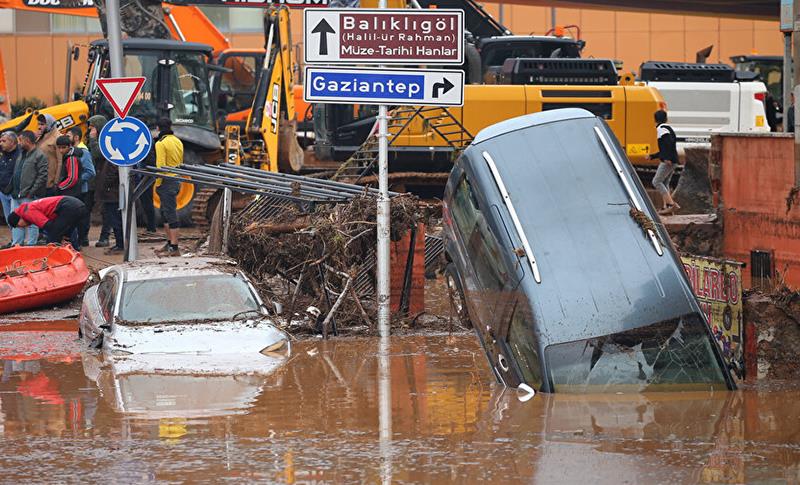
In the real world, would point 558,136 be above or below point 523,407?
above

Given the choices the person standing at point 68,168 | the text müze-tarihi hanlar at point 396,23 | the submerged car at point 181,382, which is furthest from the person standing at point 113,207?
the submerged car at point 181,382

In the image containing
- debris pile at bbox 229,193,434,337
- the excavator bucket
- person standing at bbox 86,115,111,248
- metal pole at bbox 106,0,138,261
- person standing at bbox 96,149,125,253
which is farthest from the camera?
the excavator bucket

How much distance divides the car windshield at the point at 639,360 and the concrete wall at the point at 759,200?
357 cm

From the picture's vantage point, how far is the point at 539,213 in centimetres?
1032

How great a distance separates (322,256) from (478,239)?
3.44m

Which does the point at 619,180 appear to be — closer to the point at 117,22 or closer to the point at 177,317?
the point at 177,317

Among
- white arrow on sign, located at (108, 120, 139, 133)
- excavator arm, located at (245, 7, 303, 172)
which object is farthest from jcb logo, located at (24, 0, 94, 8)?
white arrow on sign, located at (108, 120, 139, 133)

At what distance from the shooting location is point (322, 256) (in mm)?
13930

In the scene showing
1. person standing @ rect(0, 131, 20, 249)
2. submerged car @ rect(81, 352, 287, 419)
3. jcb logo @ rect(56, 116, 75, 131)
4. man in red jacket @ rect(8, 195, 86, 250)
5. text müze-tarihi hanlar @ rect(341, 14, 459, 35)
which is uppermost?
text müze-tarihi hanlar @ rect(341, 14, 459, 35)

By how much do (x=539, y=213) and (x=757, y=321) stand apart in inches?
76.2

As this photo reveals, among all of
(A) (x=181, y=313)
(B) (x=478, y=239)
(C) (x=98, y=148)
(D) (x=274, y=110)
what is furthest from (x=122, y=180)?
(B) (x=478, y=239)

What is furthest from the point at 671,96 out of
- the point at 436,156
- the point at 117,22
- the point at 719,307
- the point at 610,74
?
the point at 719,307

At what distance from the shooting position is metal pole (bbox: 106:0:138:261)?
54.3ft

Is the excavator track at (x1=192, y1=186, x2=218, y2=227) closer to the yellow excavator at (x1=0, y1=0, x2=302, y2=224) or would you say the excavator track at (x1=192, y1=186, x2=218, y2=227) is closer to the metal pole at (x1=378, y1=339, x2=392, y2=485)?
the yellow excavator at (x1=0, y1=0, x2=302, y2=224)
